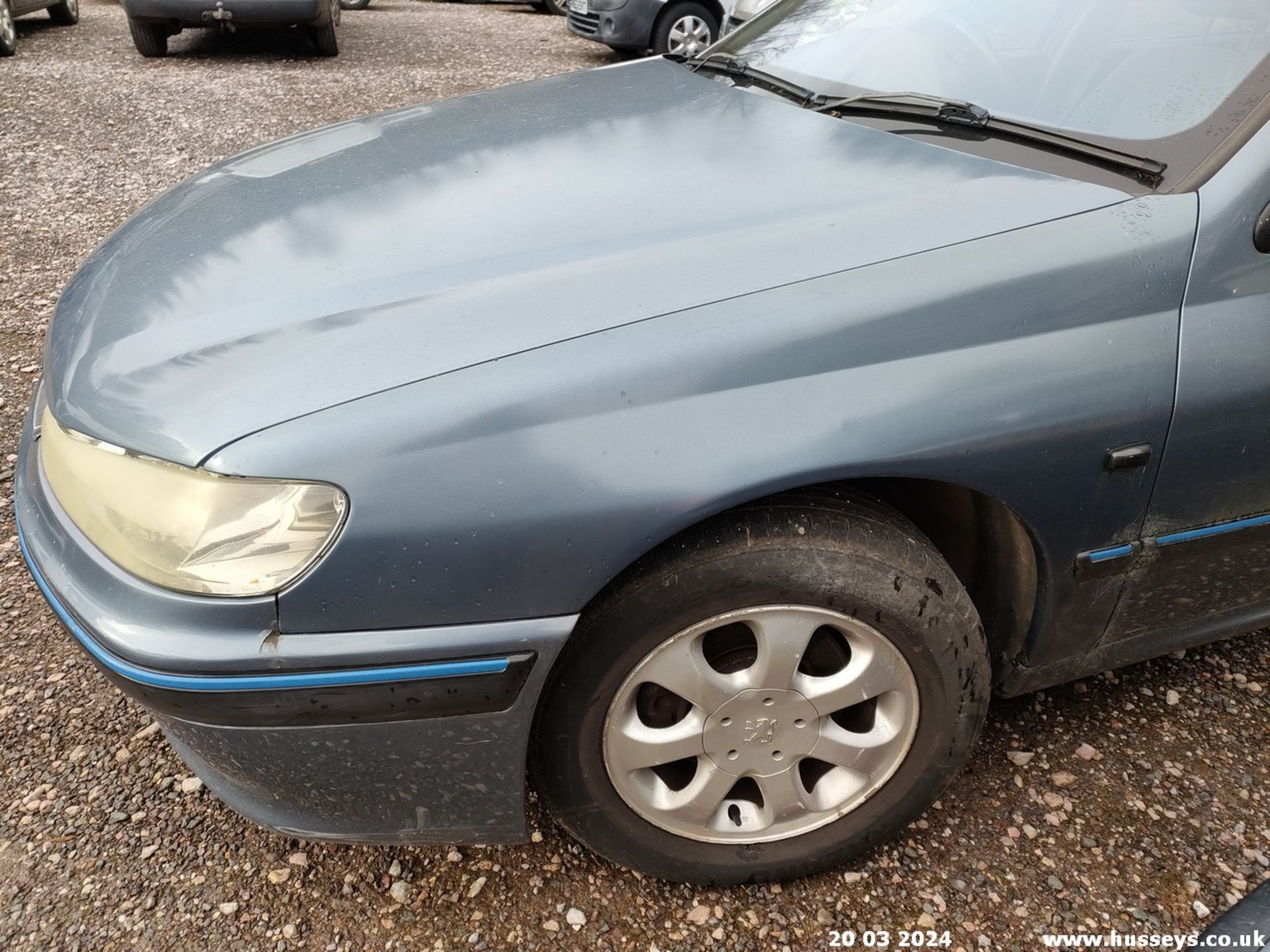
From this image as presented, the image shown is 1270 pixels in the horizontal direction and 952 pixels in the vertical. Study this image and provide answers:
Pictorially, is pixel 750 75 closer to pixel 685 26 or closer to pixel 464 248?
pixel 464 248

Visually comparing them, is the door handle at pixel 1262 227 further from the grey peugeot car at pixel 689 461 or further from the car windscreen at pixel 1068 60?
the car windscreen at pixel 1068 60

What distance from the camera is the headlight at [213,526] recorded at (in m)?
1.29

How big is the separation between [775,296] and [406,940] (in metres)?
1.24

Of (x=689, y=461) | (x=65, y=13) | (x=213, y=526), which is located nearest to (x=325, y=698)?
(x=213, y=526)

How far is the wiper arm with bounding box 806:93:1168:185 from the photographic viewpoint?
63.3 inches

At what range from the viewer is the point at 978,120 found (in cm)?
183

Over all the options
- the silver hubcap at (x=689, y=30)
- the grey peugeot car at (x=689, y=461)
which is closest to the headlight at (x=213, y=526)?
the grey peugeot car at (x=689, y=461)

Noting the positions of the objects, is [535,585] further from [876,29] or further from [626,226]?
[876,29]

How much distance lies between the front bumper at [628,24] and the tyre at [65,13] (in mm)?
5198

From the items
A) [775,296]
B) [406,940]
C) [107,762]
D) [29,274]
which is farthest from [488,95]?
[29,274]

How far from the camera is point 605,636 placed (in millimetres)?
1406

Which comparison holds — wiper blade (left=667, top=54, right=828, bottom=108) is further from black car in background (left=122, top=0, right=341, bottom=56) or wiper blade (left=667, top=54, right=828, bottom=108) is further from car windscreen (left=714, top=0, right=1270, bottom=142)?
black car in background (left=122, top=0, right=341, bottom=56)

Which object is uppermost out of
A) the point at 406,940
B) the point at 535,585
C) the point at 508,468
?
the point at 508,468

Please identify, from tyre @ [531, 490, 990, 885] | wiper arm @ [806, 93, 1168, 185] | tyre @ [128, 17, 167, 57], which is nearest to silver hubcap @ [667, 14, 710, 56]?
tyre @ [128, 17, 167, 57]
